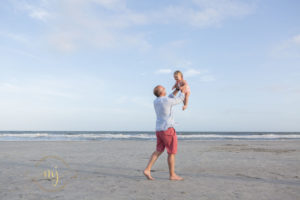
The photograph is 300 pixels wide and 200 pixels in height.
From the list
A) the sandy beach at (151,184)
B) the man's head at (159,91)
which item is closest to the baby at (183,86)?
the man's head at (159,91)

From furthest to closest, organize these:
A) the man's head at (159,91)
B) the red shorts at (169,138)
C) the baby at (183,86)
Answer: the man's head at (159,91), the red shorts at (169,138), the baby at (183,86)

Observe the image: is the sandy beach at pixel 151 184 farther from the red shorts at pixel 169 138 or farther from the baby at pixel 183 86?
the baby at pixel 183 86

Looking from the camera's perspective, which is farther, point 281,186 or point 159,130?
point 159,130

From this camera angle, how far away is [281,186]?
12.9ft

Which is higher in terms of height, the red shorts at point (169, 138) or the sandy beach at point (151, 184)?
the red shorts at point (169, 138)

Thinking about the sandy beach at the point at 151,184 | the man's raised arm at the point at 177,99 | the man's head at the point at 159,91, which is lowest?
the sandy beach at the point at 151,184

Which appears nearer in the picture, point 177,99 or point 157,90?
point 177,99

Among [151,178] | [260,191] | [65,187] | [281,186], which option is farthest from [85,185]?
[281,186]

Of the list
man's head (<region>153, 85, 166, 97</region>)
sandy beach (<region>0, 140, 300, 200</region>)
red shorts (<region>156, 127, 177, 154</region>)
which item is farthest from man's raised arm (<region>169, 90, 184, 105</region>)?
sandy beach (<region>0, 140, 300, 200</region>)

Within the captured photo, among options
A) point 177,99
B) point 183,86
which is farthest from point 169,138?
point 183,86

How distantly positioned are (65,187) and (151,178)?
142 cm

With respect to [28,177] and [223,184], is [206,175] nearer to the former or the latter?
[223,184]

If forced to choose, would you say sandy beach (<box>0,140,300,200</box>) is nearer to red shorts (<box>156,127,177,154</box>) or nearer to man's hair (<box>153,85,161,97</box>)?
red shorts (<box>156,127,177,154</box>)

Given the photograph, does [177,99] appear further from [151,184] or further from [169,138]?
[151,184]
